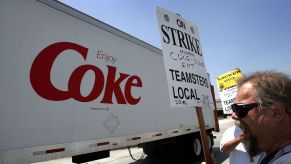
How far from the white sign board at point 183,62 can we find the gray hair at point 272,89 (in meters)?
1.51

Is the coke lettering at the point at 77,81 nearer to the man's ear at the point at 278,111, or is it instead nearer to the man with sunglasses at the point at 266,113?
the man with sunglasses at the point at 266,113

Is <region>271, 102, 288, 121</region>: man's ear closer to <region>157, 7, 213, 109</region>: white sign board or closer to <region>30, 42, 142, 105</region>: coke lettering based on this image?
<region>157, 7, 213, 109</region>: white sign board

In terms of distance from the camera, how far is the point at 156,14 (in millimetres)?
3033

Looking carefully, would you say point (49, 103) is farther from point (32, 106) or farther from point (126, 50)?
point (126, 50)

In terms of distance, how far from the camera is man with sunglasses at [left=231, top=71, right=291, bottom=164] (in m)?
1.42

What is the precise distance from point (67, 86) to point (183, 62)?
2.24m

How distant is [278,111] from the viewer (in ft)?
4.68

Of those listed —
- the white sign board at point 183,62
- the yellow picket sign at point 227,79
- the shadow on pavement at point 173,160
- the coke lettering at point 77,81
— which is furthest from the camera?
the shadow on pavement at point 173,160

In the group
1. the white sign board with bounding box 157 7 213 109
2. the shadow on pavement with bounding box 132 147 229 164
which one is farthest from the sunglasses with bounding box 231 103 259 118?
the shadow on pavement with bounding box 132 147 229 164

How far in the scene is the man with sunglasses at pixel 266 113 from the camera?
4.66 feet

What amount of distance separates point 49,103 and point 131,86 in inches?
86.7

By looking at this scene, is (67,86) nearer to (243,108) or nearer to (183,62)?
(183,62)

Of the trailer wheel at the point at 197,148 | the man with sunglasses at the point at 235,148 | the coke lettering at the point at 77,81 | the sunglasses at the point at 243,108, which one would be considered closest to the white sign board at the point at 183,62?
the man with sunglasses at the point at 235,148

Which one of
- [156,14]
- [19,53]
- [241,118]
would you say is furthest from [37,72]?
[241,118]
